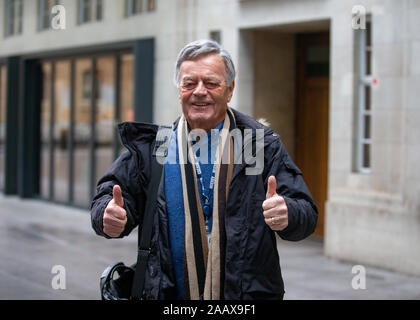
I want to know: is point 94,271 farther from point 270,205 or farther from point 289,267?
point 270,205

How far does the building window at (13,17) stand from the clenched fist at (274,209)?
14.1 metres

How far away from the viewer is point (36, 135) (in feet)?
51.6

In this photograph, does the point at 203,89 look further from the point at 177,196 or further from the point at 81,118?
the point at 81,118

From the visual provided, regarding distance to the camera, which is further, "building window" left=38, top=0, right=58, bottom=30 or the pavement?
"building window" left=38, top=0, right=58, bottom=30

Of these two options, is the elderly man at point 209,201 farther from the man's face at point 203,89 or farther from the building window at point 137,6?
the building window at point 137,6

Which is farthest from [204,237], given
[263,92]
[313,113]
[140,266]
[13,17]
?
[13,17]

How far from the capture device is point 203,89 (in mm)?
3111

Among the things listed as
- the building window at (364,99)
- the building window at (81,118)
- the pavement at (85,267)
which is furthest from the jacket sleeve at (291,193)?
the building window at (81,118)

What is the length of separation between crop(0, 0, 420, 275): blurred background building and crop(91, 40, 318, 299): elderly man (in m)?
5.93

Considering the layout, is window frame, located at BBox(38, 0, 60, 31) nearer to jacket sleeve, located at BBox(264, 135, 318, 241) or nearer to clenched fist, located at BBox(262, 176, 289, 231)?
jacket sleeve, located at BBox(264, 135, 318, 241)

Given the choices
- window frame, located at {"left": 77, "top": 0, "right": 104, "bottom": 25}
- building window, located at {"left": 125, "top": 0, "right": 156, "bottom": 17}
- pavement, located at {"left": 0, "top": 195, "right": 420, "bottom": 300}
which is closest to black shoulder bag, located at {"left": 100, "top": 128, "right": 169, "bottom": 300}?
pavement, located at {"left": 0, "top": 195, "right": 420, "bottom": 300}

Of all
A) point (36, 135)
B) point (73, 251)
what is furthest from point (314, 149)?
point (36, 135)

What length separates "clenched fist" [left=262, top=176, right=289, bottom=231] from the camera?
286 cm

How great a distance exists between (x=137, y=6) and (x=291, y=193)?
1026 cm
